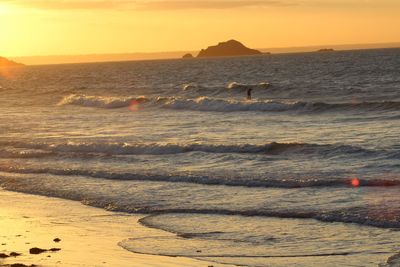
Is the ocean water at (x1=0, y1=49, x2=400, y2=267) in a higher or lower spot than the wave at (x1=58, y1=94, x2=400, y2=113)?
higher

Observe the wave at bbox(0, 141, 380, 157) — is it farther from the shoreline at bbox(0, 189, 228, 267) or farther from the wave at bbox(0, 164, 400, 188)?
the shoreline at bbox(0, 189, 228, 267)

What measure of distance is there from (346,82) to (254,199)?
5780cm

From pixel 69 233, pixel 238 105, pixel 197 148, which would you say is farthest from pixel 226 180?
pixel 238 105

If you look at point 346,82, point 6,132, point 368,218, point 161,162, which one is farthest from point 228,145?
point 346,82

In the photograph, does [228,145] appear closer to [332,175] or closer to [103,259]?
[332,175]

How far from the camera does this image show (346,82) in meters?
75.7

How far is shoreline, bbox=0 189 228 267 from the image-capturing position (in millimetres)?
13922

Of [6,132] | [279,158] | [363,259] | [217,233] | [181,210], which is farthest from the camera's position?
[6,132]

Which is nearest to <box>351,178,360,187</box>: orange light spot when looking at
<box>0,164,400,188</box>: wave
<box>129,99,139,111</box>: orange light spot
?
<box>0,164,400,188</box>: wave

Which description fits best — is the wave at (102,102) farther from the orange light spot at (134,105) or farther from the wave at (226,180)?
the wave at (226,180)

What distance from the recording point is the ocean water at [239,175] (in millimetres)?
15141

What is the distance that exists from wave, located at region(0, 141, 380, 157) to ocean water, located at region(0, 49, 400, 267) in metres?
0.07

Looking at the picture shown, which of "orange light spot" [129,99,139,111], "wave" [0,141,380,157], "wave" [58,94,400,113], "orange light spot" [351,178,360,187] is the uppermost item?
"orange light spot" [351,178,360,187]

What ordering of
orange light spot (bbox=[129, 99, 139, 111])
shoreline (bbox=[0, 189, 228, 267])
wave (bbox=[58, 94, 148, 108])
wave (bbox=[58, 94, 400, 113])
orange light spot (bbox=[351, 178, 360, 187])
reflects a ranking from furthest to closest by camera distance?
wave (bbox=[58, 94, 148, 108])
orange light spot (bbox=[129, 99, 139, 111])
wave (bbox=[58, 94, 400, 113])
orange light spot (bbox=[351, 178, 360, 187])
shoreline (bbox=[0, 189, 228, 267])
